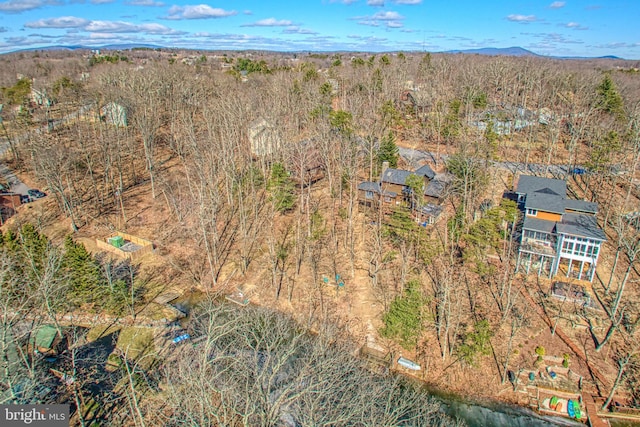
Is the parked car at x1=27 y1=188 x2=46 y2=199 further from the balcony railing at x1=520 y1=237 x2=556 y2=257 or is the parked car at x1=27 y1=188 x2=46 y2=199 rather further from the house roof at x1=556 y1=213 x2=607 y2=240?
the house roof at x1=556 y1=213 x2=607 y2=240

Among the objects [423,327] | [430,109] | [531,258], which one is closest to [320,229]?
[423,327]

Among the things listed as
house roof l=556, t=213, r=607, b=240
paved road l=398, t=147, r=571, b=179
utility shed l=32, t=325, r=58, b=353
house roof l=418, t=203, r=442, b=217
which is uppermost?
paved road l=398, t=147, r=571, b=179

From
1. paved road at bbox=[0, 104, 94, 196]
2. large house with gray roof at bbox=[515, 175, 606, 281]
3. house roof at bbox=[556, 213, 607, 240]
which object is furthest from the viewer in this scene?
paved road at bbox=[0, 104, 94, 196]

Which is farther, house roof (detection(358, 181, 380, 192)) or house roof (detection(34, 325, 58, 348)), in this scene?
house roof (detection(358, 181, 380, 192))

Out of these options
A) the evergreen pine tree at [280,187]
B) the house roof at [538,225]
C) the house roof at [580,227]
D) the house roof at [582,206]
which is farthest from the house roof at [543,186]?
→ the evergreen pine tree at [280,187]

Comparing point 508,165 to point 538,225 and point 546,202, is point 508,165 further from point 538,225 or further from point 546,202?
point 538,225

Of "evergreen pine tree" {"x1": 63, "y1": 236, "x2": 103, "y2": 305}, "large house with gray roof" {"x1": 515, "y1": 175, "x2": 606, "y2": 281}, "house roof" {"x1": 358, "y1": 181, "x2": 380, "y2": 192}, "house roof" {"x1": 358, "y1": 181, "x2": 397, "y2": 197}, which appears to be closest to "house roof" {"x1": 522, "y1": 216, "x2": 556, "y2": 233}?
"large house with gray roof" {"x1": 515, "y1": 175, "x2": 606, "y2": 281}

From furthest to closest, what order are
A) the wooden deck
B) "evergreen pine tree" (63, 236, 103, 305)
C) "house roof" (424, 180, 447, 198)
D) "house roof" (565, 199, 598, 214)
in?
1. "house roof" (424, 180, 447, 198)
2. "house roof" (565, 199, 598, 214)
3. "evergreen pine tree" (63, 236, 103, 305)
4. the wooden deck
